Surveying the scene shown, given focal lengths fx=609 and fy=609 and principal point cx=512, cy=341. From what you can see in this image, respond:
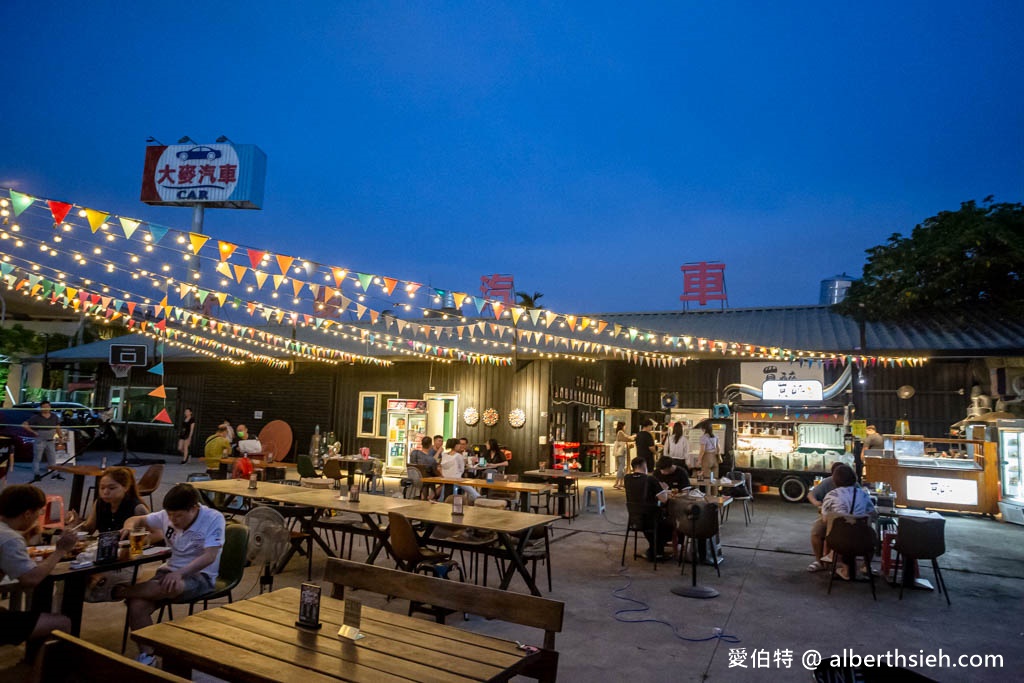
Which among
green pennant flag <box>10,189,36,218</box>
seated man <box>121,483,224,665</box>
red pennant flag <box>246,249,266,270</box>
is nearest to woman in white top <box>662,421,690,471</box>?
red pennant flag <box>246,249,266,270</box>

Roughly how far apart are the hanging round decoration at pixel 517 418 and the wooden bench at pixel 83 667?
13242 millimetres

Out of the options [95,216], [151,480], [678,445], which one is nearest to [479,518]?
[95,216]

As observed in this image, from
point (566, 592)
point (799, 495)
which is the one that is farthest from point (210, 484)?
point (799, 495)

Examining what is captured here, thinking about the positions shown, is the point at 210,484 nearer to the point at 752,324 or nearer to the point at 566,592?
the point at 566,592

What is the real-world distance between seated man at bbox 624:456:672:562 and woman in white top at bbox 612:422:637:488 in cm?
788

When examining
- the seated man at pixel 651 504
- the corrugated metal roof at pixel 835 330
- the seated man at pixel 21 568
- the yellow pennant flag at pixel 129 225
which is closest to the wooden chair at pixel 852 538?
the seated man at pixel 651 504

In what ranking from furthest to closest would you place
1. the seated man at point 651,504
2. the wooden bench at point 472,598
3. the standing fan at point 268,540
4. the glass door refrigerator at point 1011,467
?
the glass door refrigerator at point 1011,467
the seated man at point 651,504
the standing fan at point 268,540
the wooden bench at point 472,598

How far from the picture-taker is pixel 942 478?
36.6 ft

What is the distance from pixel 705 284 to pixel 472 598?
17186 millimetres

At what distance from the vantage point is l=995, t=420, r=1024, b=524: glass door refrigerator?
33.2ft

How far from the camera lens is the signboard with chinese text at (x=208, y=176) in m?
28.6

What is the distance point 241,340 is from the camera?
1677 centimetres

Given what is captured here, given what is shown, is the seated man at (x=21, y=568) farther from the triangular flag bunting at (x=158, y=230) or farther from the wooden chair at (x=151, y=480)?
the wooden chair at (x=151, y=480)

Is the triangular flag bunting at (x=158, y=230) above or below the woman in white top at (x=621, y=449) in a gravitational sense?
above
